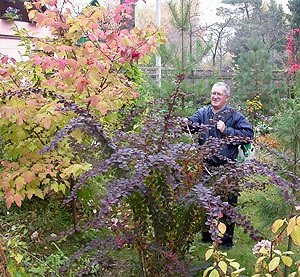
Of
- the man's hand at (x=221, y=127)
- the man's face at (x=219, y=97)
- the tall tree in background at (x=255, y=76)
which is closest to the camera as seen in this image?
the man's hand at (x=221, y=127)

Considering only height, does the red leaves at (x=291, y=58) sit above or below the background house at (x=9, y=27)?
below

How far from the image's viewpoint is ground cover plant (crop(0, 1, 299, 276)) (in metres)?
2.39

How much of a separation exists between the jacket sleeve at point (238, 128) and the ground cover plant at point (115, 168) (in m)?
0.80

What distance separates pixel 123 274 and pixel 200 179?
3.71 ft

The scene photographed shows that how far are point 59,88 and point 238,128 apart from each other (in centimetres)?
163

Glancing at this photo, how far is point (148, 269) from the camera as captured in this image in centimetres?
280

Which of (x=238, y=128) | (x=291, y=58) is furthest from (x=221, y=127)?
(x=291, y=58)

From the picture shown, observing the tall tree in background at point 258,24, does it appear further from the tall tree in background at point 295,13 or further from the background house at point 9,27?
the background house at point 9,27

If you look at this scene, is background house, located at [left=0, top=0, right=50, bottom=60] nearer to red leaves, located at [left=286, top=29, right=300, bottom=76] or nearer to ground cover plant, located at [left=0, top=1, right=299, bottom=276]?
ground cover plant, located at [left=0, top=1, right=299, bottom=276]

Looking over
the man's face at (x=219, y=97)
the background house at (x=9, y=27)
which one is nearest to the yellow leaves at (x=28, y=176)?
the man's face at (x=219, y=97)

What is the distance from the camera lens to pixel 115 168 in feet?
8.22

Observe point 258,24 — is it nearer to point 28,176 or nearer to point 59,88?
point 59,88

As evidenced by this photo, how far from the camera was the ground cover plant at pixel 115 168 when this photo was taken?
7.84ft

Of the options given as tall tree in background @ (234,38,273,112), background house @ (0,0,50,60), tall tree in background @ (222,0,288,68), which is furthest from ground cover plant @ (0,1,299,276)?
tall tree in background @ (222,0,288,68)
